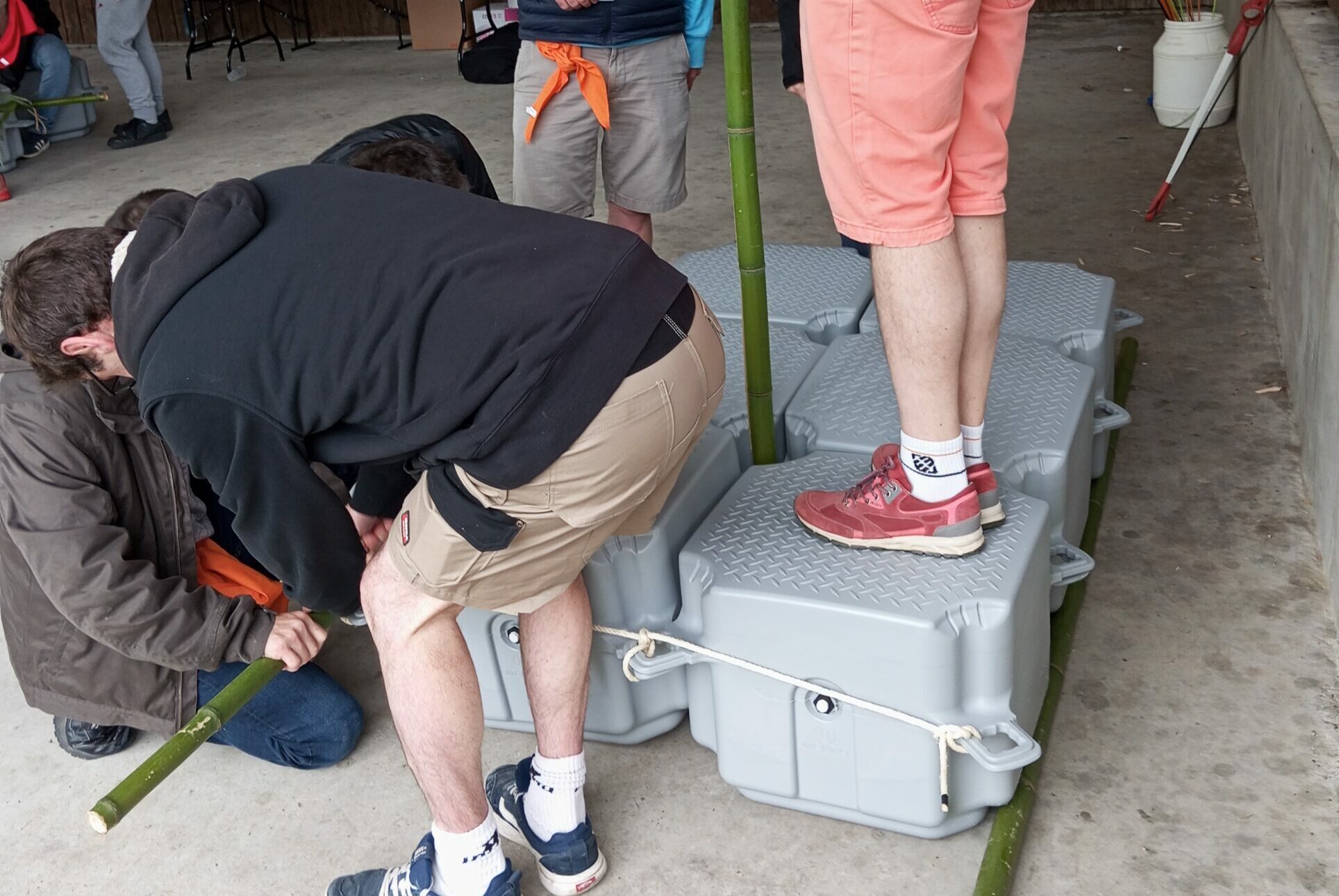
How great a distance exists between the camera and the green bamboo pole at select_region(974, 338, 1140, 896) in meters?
1.55

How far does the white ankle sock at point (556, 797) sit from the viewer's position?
64.7 inches

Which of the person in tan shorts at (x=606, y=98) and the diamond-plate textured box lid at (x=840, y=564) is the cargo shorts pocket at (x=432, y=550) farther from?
the person in tan shorts at (x=606, y=98)

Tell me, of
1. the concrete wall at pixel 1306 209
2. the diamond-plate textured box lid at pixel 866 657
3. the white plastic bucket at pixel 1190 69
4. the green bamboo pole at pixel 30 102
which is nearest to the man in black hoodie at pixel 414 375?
the diamond-plate textured box lid at pixel 866 657

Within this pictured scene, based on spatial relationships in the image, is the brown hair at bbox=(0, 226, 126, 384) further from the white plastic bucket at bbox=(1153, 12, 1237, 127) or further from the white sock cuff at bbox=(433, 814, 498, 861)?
the white plastic bucket at bbox=(1153, 12, 1237, 127)

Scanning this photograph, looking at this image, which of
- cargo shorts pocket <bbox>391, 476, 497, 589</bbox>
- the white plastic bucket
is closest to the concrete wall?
the white plastic bucket

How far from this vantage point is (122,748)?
1.98 meters

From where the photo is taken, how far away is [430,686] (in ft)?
4.93

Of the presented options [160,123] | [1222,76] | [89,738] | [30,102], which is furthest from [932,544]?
[160,123]

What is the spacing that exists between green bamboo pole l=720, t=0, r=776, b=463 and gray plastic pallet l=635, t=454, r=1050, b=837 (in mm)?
281

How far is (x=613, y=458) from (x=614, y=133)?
1.48 m

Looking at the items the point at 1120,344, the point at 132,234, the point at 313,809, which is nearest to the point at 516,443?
the point at 132,234

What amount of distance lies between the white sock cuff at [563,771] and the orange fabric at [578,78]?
1.38 meters

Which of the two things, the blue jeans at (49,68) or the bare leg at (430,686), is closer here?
the bare leg at (430,686)

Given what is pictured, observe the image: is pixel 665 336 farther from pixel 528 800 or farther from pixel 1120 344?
pixel 1120 344
